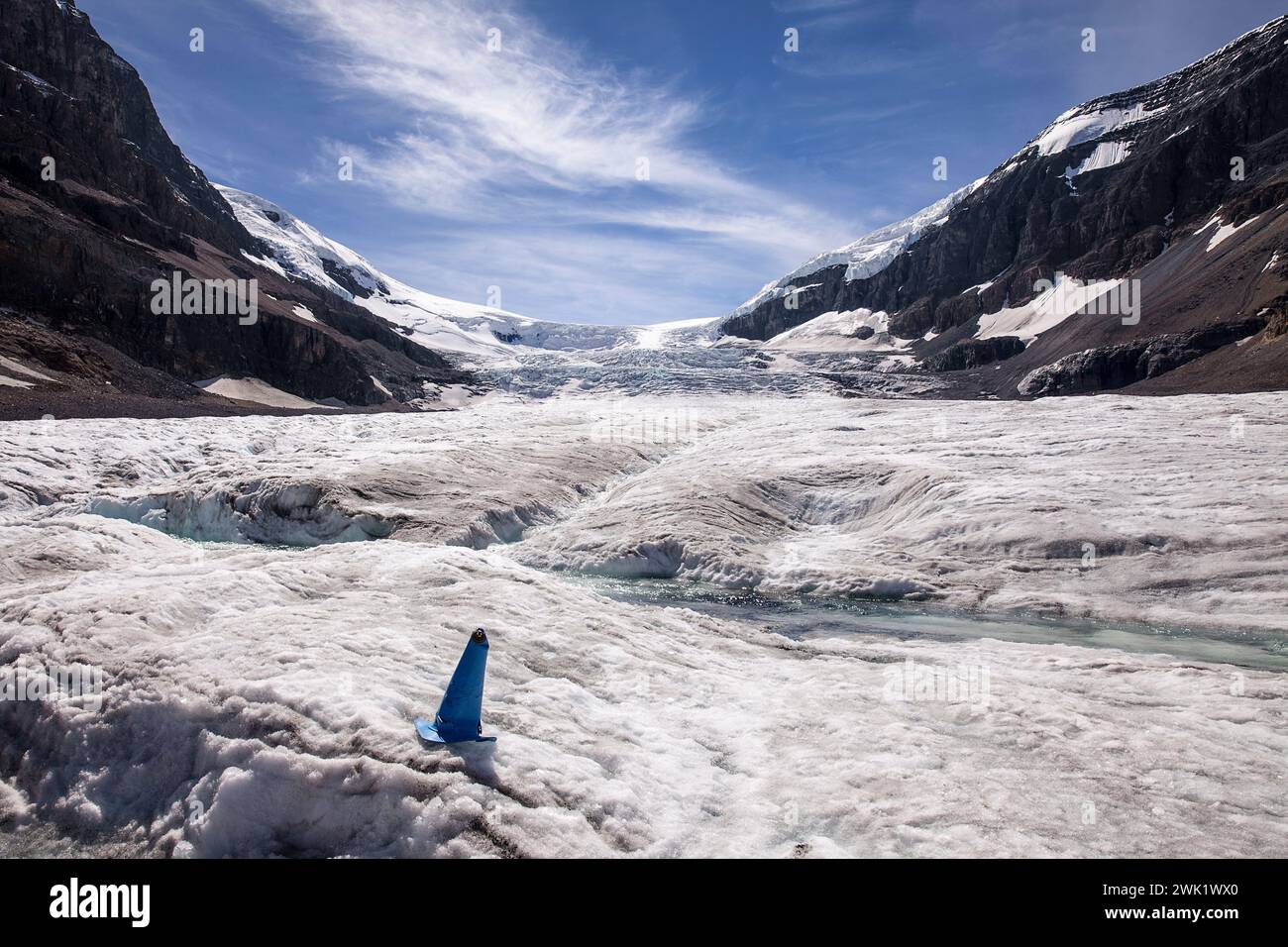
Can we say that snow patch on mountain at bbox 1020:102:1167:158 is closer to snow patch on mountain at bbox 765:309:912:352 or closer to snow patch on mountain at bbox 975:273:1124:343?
snow patch on mountain at bbox 765:309:912:352

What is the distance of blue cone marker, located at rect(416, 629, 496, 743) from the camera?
524 cm

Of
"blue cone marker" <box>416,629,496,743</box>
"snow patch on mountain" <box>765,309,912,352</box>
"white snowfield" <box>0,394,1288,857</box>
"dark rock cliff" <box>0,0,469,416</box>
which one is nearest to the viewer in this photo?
"white snowfield" <box>0,394,1288,857</box>

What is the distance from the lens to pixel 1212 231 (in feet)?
301

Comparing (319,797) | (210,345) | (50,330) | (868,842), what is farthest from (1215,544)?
(210,345)

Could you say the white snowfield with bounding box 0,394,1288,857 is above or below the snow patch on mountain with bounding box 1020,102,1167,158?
below

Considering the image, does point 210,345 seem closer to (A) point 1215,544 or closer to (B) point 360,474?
(B) point 360,474

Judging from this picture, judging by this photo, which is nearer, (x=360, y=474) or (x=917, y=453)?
(x=360, y=474)

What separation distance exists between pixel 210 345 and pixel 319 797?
258 feet

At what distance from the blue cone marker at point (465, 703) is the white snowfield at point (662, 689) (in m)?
0.24

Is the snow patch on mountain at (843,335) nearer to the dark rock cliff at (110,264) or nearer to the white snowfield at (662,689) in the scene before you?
the dark rock cliff at (110,264)

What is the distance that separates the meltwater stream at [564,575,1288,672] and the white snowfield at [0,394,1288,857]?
49 cm

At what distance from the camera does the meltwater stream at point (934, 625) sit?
35.0 ft

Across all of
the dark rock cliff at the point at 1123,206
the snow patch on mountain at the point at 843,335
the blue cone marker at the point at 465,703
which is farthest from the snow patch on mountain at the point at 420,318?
the blue cone marker at the point at 465,703

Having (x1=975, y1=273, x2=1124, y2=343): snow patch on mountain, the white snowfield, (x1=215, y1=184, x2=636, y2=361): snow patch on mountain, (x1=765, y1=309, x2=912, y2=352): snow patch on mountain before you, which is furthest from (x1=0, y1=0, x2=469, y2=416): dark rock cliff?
(x1=975, y1=273, x2=1124, y2=343): snow patch on mountain
